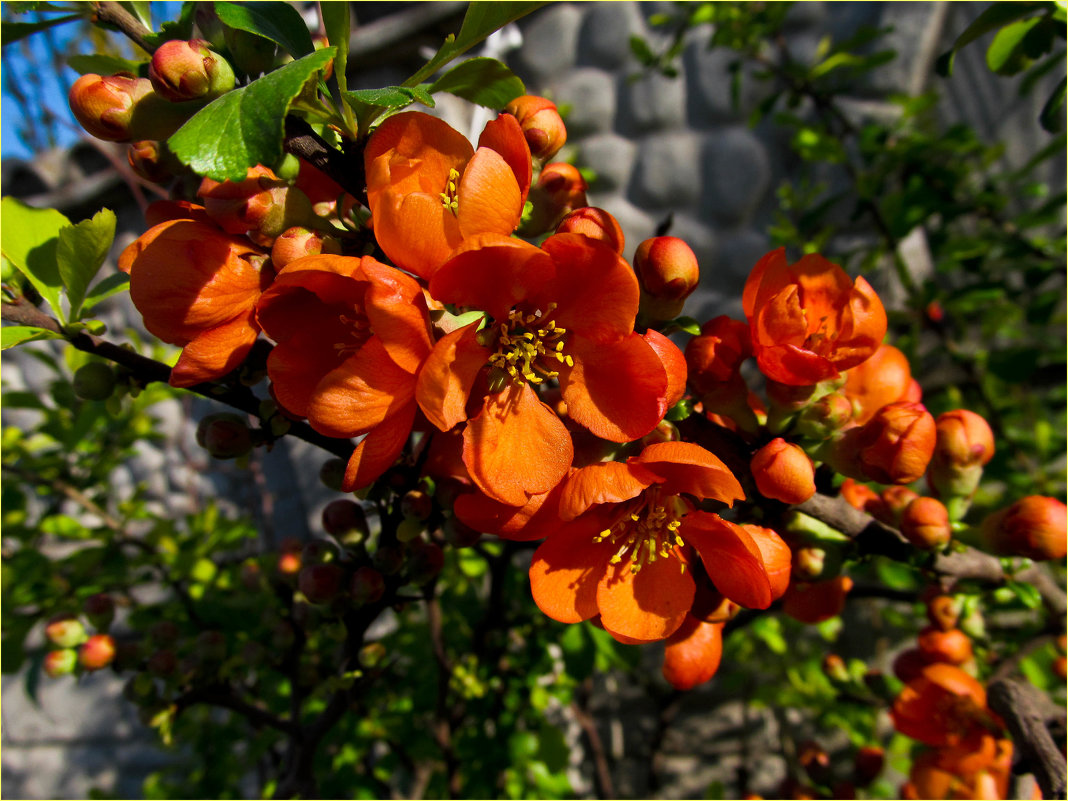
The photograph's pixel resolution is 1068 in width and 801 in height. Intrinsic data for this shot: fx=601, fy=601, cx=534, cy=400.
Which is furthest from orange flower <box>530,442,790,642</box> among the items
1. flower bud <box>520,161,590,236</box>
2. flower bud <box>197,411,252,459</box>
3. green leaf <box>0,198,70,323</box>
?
green leaf <box>0,198,70,323</box>

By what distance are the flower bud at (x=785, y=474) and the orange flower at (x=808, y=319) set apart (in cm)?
8

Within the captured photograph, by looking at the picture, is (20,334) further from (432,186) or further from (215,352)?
(432,186)

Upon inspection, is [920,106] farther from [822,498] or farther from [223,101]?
[223,101]

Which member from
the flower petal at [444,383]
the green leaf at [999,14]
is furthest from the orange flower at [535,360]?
the green leaf at [999,14]

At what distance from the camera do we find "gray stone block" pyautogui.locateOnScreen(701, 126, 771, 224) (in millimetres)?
2350

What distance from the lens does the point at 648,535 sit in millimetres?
590

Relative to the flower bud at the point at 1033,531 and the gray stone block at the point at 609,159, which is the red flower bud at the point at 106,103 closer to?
the flower bud at the point at 1033,531

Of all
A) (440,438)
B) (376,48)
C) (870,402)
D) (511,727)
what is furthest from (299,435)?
(376,48)

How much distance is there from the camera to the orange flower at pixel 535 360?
44 cm

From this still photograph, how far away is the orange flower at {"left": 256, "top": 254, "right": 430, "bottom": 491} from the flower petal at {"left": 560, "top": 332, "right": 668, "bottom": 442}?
14 centimetres

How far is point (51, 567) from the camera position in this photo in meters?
1.35

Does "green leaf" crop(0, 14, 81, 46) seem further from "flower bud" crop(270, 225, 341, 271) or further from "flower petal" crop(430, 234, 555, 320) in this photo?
"flower petal" crop(430, 234, 555, 320)

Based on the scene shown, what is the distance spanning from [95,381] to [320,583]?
0.32m

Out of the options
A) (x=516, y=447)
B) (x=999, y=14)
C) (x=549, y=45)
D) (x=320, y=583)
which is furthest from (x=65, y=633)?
(x=549, y=45)
